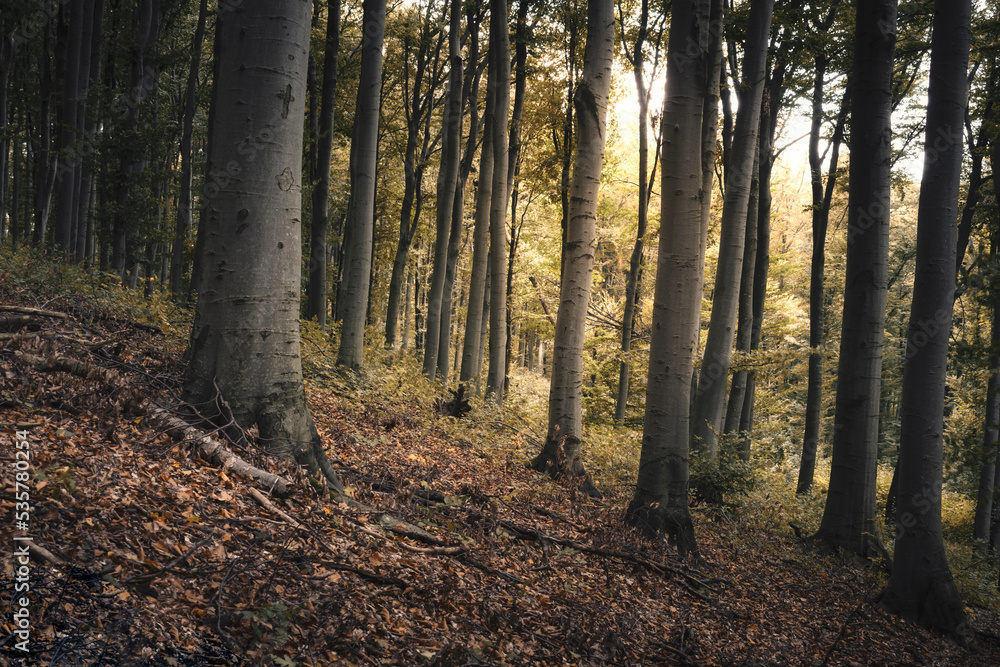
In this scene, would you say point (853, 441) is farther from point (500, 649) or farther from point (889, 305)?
point (889, 305)

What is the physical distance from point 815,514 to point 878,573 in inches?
144

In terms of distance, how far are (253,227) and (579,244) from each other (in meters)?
4.80

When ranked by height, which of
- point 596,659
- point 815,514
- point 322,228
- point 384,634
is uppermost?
point 322,228

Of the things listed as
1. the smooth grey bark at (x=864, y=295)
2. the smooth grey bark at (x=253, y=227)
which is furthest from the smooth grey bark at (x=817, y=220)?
the smooth grey bark at (x=253, y=227)

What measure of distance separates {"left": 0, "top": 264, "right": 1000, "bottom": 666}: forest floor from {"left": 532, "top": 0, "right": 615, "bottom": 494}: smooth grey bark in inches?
42.2

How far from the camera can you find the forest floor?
277cm

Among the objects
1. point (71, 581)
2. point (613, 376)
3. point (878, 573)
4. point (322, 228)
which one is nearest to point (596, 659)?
point (71, 581)

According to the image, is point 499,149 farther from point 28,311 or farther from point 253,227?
point 28,311

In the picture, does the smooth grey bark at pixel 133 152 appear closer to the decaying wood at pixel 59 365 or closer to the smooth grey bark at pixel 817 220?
the decaying wood at pixel 59 365

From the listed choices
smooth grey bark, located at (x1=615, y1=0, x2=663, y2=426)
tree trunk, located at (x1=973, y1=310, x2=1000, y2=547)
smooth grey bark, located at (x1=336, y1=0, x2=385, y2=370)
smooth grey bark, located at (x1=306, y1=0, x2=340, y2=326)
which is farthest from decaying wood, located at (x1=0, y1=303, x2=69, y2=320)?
tree trunk, located at (x1=973, y1=310, x2=1000, y2=547)

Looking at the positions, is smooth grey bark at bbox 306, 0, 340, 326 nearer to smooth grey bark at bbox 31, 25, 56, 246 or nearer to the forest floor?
the forest floor

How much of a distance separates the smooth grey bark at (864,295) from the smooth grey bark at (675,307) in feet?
9.74

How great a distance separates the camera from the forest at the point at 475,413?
329cm

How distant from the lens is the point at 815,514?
11.4 metres
